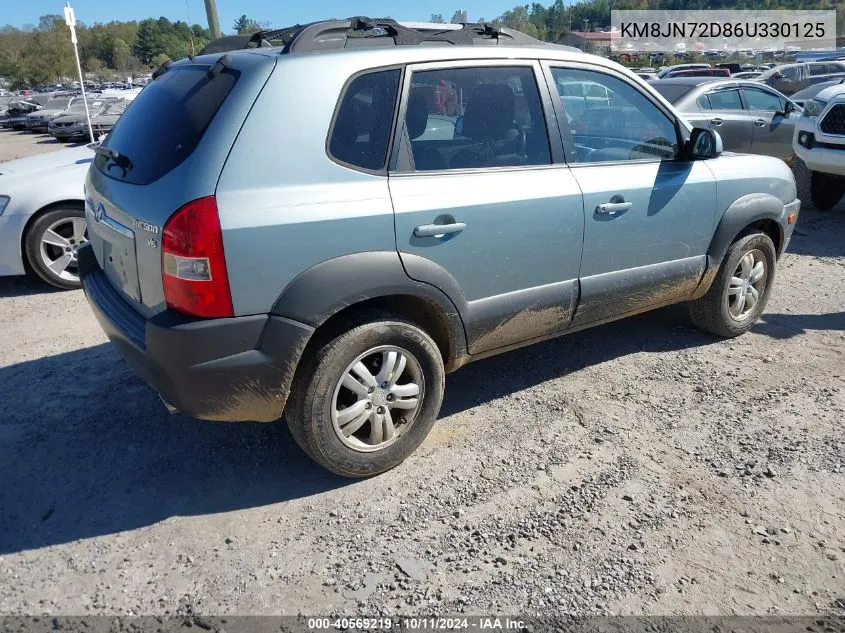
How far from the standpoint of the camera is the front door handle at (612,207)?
11.9ft

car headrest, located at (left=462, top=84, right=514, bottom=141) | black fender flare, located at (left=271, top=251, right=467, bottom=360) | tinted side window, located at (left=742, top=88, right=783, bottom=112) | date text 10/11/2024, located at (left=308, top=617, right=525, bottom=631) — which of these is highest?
car headrest, located at (left=462, top=84, right=514, bottom=141)

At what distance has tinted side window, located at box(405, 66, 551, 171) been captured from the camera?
3168 mm

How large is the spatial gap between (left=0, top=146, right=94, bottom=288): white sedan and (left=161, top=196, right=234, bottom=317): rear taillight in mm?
3417

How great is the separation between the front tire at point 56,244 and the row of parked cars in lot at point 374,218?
2.57m

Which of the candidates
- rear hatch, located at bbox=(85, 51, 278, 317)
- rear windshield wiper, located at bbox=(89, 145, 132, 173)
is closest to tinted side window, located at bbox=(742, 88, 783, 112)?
rear hatch, located at bbox=(85, 51, 278, 317)

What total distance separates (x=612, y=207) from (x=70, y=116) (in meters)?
22.0

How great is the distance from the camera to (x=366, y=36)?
3.27m

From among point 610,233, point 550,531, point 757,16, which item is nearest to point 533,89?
point 610,233

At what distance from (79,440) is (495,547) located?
86.8 inches

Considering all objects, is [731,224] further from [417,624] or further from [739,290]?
[417,624]

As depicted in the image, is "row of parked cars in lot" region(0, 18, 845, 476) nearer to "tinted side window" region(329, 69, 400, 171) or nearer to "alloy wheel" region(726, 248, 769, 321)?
"tinted side window" region(329, 69, 400, 171)

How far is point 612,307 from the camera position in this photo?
3941mm

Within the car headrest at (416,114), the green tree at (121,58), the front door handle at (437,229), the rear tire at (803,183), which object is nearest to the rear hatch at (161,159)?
the car headrest at (416,114)

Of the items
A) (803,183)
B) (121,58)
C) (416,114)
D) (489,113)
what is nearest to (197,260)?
(416,114)
